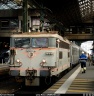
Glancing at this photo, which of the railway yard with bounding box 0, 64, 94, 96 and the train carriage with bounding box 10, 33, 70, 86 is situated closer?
the railway yard with bounding box 0, 64, 94, 96

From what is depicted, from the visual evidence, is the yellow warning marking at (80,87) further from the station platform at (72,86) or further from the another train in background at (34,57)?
the another train in background at (34,57)

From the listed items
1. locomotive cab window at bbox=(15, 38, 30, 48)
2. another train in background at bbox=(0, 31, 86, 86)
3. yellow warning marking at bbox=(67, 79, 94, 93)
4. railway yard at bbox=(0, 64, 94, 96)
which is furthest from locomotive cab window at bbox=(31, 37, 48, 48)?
yellow warning marking at bbox=(67, 79, 94, 93)

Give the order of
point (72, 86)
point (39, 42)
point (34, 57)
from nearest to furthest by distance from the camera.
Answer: point (34, 57)
point (39, 42)
point (72, 86)

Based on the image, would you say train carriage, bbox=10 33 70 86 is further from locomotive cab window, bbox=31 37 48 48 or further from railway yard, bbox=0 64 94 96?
railway yard, bbox=0 64 94 96

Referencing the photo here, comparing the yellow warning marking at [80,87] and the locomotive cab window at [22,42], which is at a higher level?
the locomotive cab window at [22,42]

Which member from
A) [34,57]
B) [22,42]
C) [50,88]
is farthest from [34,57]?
[50,88]

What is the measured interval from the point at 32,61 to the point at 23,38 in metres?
1.40

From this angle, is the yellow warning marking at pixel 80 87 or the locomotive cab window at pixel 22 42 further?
the locomotive cab window at pixel 22 42

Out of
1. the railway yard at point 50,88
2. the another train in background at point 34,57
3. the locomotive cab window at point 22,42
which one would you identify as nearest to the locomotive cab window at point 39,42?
the another train in background at point 34,57

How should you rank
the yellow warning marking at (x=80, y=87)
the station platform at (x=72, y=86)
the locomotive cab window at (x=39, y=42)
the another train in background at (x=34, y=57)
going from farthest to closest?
the locomotive cab window at (x=39, y=42) → the another train in background at (x=34, y=57) → the yellow warning marking at (x=80, y=87) → the station platform at (x=72, y=86)

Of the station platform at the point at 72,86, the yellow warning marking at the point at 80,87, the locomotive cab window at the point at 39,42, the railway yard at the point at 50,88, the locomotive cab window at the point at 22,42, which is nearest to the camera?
the railway yard at the point at 50,88

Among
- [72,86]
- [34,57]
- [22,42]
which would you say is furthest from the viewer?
[72,86]

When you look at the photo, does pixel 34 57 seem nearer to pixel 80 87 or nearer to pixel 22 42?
pixel 22 42

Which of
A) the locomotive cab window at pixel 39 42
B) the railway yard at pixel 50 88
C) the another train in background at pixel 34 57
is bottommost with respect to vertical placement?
the railway yard at pixel 50 88
